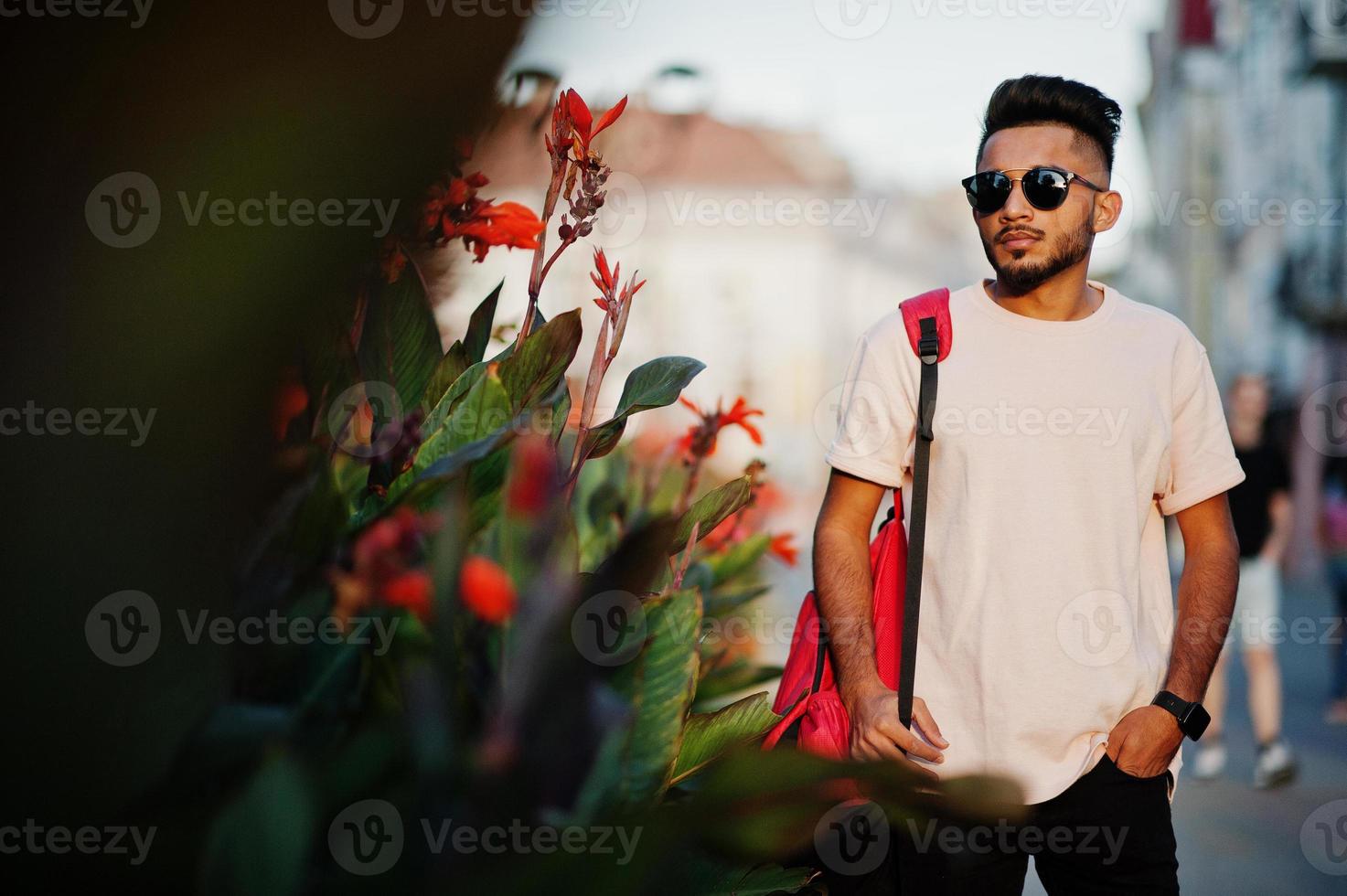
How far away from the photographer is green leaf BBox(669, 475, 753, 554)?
1.84 meters

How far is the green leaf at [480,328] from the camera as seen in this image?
1.84m

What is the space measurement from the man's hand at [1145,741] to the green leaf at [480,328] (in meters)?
1.10

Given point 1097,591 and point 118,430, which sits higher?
point 118,430

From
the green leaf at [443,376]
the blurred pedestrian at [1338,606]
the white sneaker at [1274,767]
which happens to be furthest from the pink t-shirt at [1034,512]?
the blurred pedestrian at [1338,606]

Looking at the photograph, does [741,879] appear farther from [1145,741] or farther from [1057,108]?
[1057,108]

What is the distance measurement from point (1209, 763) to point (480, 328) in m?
5.32

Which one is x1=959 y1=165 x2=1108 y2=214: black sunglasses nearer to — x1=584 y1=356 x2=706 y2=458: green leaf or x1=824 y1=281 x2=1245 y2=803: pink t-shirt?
x1=824 y1=281 x2=1245 y2=803: pink t-shirt

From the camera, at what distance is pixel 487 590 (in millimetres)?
1121

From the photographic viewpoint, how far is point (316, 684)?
105 centimetres

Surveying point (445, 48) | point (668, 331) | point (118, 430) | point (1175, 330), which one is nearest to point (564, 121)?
point (445, 48)

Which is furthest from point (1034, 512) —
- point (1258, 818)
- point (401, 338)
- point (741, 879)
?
point (1258, 818)

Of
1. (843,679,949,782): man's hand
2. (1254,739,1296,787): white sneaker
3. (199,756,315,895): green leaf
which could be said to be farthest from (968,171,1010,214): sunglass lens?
(1254,739,1296,787): white sneaker

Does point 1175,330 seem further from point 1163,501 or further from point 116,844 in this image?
point 116,844

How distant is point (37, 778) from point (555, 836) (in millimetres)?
397
